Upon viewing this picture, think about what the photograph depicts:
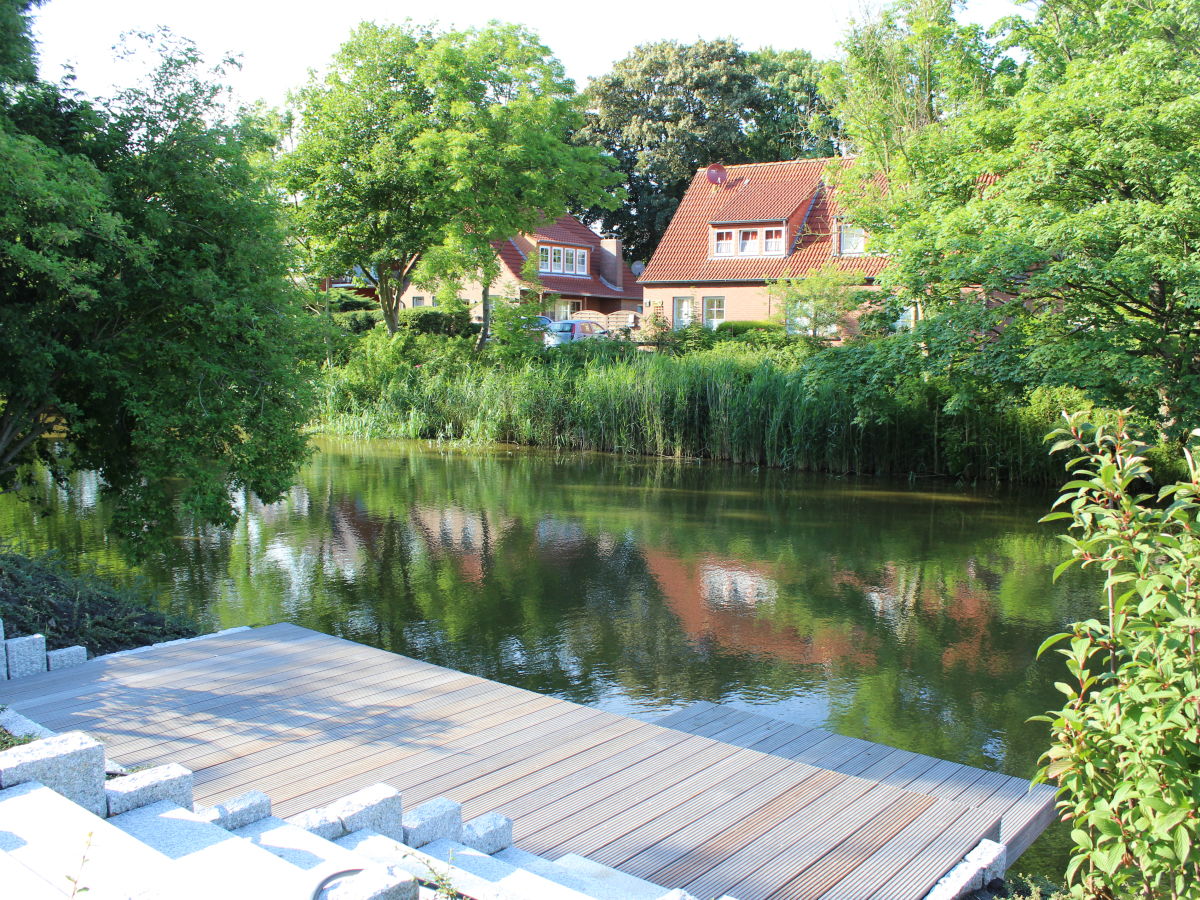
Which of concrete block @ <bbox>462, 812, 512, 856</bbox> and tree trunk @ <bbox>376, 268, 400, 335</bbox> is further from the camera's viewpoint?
tree trunk @ <bbox>376, 268, 400, 335</bbox>

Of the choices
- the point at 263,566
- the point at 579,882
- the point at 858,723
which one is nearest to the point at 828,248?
the point at 263,566

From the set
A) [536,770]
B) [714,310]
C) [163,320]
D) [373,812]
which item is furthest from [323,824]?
[714,310]

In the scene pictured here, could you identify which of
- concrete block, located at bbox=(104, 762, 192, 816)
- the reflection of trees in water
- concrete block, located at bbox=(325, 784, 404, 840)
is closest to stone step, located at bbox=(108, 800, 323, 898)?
concrete block, located at bbox=(104, 762, 192, 816)

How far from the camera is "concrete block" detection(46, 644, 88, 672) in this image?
16.7 feet

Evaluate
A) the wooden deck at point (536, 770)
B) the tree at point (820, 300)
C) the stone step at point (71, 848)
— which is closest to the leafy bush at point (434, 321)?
the tree at point (820, 300)

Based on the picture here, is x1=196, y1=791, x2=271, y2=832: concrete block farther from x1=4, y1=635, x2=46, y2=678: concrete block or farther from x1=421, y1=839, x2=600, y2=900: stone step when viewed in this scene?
x1=4, y1=635, x2=46, y2=678: concrete block

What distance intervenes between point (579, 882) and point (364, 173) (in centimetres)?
2417

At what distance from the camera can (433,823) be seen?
9.75 feet

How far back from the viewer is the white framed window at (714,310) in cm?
3238

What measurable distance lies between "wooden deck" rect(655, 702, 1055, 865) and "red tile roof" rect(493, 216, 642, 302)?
34.8 meters

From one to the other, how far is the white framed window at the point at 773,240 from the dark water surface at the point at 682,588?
17.6 m

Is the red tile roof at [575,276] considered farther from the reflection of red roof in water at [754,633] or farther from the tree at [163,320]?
the reflection of red roof in water at [754,633]

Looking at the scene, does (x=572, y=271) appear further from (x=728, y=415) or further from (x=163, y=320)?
(x=163, y=320)

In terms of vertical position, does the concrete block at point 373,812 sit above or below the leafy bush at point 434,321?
below
